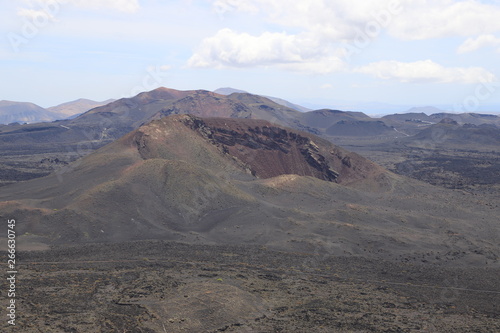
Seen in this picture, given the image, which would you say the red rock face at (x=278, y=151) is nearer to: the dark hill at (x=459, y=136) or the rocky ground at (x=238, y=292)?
the rocky ground at (x=238, y=292)

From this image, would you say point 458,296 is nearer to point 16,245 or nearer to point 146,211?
point 146,211

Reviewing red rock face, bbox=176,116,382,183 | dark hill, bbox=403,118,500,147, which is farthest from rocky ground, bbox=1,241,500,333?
dark hill, bbox=403,118,500,147

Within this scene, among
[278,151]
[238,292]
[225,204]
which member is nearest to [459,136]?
[278,151]

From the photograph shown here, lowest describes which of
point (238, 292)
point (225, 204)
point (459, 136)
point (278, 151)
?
point (238, 292)

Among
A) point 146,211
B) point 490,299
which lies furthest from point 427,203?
point 146,211

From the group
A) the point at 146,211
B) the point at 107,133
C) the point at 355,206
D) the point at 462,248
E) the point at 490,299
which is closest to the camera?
the point at 490,299

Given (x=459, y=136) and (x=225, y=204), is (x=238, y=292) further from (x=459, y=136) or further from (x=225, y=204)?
(x=459, y=136)
